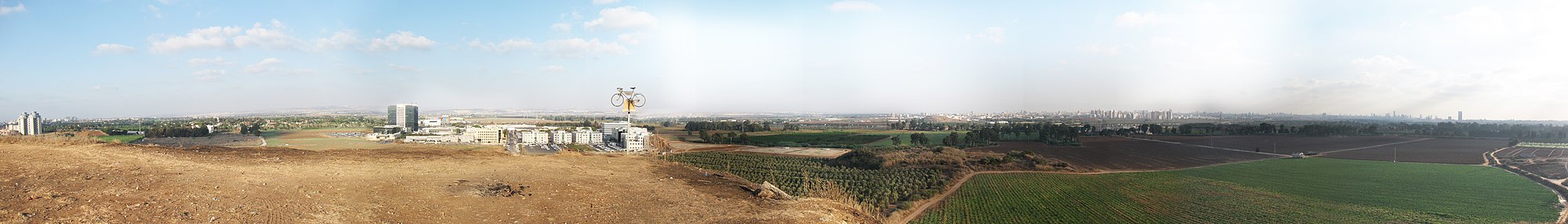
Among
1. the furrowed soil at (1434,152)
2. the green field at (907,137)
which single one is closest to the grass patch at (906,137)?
the green field at (907,137)

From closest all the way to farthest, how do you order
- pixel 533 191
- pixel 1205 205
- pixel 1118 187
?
1. pixel 533 191
2. pixel 1205 205
3. pixel 1118 187

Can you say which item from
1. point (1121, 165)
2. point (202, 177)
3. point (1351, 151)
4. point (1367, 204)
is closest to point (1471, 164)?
point (1351, 151)

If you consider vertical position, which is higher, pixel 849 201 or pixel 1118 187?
pixel 849 201

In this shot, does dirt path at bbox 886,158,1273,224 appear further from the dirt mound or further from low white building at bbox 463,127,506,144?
low white building at bbox 463,127,506,144

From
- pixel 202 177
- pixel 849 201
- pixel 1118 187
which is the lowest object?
pixel 1118 187

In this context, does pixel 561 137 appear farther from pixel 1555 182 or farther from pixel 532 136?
pixel 1555 182

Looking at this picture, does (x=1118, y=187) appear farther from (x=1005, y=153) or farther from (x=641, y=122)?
(x=641, y=122)

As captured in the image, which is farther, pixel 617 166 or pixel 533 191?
pixel 617 166
